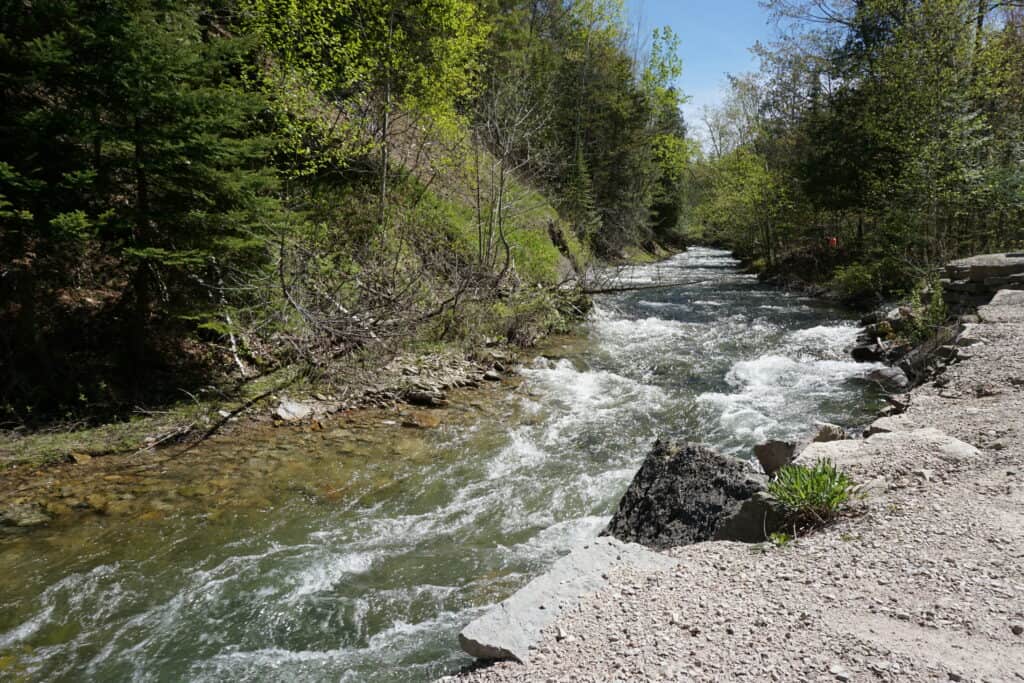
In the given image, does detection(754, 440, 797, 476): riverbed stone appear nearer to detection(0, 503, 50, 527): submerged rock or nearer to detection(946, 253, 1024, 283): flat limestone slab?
detection(0, 503, 50, 527): submerged rock

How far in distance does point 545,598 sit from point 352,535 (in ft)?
8.78

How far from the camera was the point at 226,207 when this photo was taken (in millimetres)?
7625

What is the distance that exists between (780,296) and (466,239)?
42.5 feet

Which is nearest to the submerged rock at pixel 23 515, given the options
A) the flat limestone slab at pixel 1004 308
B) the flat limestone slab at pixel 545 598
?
the flat limestone slab at pixel 545 598

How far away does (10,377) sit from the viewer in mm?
6676

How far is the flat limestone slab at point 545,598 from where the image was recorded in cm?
290


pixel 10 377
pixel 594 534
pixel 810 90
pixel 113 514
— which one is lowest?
Result: pixel 594 534

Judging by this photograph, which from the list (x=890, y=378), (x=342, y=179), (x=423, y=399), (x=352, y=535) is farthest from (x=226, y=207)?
(x=890, y=378)

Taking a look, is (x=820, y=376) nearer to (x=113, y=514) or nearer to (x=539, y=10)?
(x=113, y=514)

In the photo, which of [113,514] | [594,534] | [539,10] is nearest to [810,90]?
[539,10]

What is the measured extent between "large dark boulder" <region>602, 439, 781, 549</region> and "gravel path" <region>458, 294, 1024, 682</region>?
250 millimetres

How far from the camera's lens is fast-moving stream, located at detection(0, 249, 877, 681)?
380cm

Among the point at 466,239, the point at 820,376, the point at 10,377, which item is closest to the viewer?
the point at 10,377

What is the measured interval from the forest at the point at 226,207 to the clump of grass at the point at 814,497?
22.4 feet
